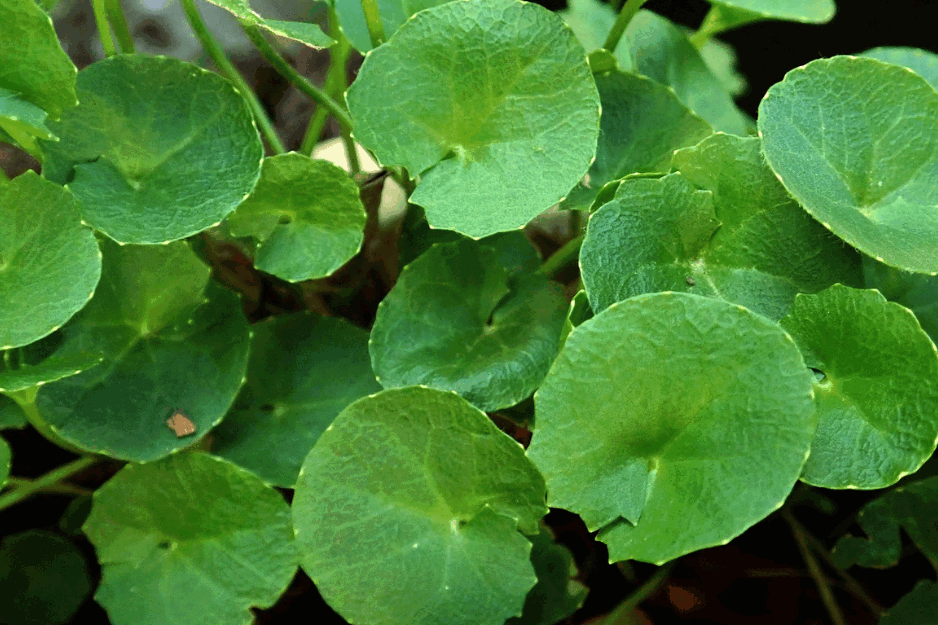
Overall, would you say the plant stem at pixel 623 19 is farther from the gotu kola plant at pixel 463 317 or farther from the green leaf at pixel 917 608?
the green leaf at pixel 917 608

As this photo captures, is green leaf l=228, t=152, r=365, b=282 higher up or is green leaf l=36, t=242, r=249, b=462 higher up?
green leaf l=228, t=152, r=365, b=282

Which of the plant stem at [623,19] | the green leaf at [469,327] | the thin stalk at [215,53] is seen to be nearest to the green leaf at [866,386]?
the green leaf at [469,327]

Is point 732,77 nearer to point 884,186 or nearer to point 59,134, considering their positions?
point 884,186

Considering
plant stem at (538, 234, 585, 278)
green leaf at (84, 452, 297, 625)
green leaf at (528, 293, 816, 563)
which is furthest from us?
plant stem at (538, 234, 585, 278)

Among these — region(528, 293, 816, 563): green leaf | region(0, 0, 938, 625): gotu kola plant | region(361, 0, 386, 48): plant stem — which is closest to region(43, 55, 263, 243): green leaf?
region(0, 0, 938, 625): gotu kola plant

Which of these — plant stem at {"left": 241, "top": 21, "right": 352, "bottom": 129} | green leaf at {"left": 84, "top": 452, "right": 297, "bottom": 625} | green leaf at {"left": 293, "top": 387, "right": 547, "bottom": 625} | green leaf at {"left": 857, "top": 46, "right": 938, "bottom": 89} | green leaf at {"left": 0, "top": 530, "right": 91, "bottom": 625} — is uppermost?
plant stem at {"left": 241, "top": 21, "right": 352, "bottom": 129}

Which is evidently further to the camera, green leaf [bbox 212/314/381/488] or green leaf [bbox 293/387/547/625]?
green leaf [bbox 212/314/381/488]

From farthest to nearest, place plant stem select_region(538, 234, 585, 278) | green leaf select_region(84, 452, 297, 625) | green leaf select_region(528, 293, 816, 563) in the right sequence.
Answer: plant stem select_region(538, 234, 585, 278), green leaf select_region(84, 452, 297, 625), green leaf select_region(528, 293, 816, 563)

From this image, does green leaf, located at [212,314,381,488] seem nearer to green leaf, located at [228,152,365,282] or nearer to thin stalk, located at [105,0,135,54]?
green leaf, located at [228,152,365,282]
